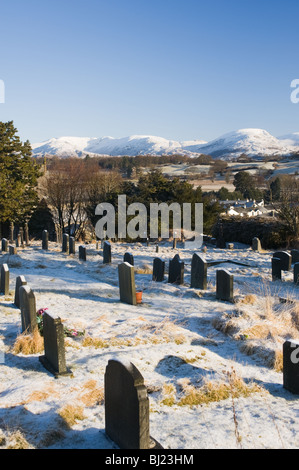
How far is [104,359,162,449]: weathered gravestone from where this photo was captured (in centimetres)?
368

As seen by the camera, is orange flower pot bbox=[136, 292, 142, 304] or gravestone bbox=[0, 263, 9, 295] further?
gravestone bbox=[0, 263, 9, 295]

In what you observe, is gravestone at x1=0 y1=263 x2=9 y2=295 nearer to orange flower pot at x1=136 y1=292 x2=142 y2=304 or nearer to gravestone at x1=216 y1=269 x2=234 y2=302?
orange flower pot at x1=136 y1=292 x2=142 y2=304

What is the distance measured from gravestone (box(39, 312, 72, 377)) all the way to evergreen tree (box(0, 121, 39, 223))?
22.7m


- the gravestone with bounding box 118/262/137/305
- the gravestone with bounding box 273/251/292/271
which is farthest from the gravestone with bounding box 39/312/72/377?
the gravestone with bounding box 273/251/292/271

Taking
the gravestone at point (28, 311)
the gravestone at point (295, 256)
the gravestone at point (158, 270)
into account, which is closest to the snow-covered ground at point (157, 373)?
the gravestone at point (28, 311)

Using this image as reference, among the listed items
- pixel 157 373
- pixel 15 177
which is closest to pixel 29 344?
pixel 157 373

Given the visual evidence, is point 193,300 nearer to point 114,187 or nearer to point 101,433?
point 101,433

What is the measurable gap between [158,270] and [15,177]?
67.1 feet

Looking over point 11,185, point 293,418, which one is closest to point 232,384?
point 293,418

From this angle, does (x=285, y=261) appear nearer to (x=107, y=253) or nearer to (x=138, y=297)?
(x=138, y=297)

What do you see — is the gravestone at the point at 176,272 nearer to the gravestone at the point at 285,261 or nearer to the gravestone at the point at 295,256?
the gravestone at the point at 285,261

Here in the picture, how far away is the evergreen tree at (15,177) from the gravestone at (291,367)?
24.8m

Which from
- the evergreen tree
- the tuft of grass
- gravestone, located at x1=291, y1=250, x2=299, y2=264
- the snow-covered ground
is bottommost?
the snow-covered ground

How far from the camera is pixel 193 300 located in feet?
33.9
